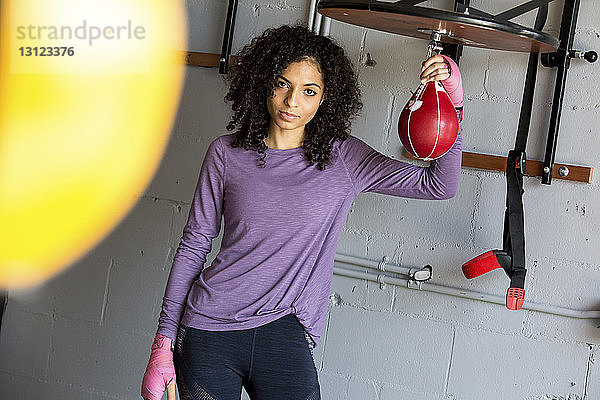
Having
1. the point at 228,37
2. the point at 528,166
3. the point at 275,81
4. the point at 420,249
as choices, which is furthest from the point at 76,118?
the point at 528,166

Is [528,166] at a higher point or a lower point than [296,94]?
lower

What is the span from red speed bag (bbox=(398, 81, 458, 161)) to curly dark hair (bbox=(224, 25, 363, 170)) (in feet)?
0.78

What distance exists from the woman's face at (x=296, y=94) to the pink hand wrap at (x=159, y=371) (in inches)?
23.7

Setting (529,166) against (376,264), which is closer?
(529,166)

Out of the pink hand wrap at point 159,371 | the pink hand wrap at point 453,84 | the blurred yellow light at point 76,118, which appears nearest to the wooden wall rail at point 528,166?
the pink hand wrap at point 453,84

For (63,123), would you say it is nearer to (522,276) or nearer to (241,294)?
(241,294)

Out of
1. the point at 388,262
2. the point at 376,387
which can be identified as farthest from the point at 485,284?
the point at 376,387

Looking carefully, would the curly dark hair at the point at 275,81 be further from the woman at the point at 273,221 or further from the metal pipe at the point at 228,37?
the metal pipe at the point at 228,37

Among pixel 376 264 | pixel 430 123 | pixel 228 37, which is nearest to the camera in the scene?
pixel 430 123

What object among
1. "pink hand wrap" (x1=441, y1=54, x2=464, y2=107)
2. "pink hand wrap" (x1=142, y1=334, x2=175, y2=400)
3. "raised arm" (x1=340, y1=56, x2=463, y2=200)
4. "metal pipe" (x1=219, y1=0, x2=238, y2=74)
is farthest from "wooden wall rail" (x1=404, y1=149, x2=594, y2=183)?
"pink hand wrap" (x1=142, y1=334, x2=175, y2=400)

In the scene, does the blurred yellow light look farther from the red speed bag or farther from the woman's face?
the red speed bag

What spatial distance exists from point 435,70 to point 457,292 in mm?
736

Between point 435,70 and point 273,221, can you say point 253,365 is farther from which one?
point 435,70

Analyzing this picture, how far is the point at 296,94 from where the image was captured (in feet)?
6.74
